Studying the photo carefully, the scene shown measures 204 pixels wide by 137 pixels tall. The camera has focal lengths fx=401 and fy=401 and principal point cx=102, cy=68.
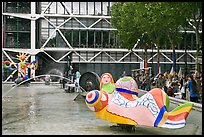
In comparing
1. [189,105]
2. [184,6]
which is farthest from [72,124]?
[184,6]

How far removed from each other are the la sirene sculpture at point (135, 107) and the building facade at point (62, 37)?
1942 inches

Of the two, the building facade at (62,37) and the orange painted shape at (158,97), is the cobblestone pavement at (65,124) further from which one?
the building facade at (62,37)

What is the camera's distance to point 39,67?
62.2m

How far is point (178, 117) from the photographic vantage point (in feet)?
34.8

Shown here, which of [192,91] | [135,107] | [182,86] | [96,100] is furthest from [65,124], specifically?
[182,86]

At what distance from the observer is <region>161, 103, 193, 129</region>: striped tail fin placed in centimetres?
1050

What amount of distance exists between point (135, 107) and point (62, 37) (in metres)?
51.1

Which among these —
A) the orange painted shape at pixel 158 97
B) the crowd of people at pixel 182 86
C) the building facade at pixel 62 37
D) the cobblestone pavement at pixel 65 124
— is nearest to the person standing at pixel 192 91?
the crowd of people at pixel 182 86

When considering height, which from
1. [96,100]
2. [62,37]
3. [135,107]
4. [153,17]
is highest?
[62,37]

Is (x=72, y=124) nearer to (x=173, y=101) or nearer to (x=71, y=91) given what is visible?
(x=173, y=101)

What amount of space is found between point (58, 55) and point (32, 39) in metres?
4.68

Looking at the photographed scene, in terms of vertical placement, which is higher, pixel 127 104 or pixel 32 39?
pixel 32 39

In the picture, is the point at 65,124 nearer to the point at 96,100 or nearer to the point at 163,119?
the point at 96,100

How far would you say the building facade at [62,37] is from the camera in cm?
6112
